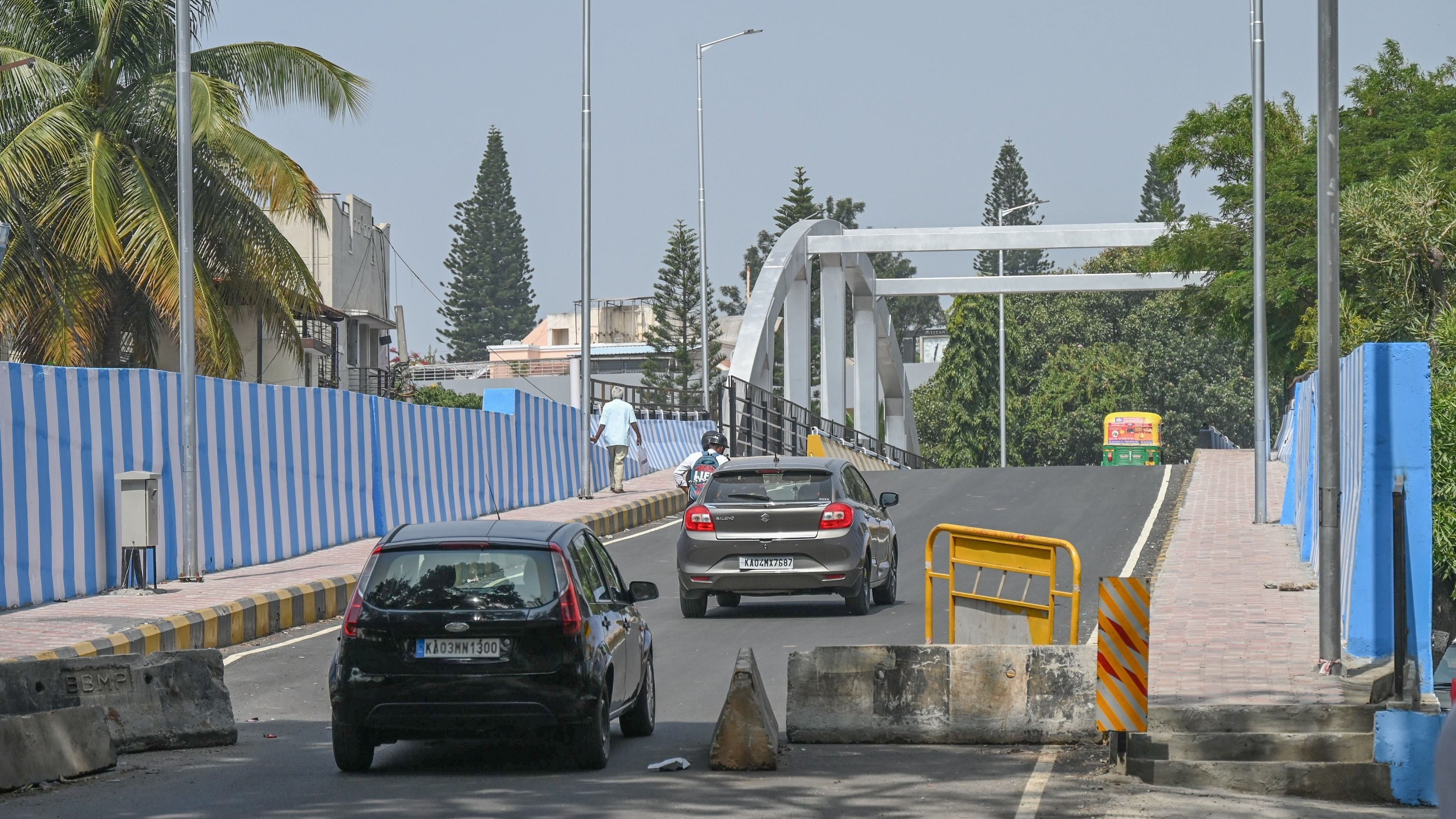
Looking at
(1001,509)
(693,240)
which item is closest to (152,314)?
(1001,509)

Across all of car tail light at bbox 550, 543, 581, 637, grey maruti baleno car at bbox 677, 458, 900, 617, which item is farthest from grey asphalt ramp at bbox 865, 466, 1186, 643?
car tail light at bbox 550, 543, 581, 637

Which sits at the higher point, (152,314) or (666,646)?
(152,314)

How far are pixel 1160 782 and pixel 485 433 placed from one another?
18.4m

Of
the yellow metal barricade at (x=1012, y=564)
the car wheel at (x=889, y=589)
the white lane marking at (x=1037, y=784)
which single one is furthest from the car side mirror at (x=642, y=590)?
the car wheel at (x=889, y=589)

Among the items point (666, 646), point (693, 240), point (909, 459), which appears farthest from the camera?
point (693, 240)

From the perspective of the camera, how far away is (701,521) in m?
15.2

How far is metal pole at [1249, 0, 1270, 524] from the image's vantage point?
73.2ft

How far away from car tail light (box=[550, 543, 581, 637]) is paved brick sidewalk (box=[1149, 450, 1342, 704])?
3.56 metres

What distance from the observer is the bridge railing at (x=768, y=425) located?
3788cm

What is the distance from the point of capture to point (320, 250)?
45.5m

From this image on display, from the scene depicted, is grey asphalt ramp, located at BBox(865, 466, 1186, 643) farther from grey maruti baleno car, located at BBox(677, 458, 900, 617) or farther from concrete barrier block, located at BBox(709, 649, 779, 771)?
concrete barrier block, located at BBox(709, 649, 779, 771)

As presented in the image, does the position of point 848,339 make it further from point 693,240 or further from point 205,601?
point 205,601

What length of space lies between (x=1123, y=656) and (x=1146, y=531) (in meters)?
14.3

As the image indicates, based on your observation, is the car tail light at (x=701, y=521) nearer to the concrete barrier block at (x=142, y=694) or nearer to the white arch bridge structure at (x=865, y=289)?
the concrete barrier block at (x=142, y=694)
